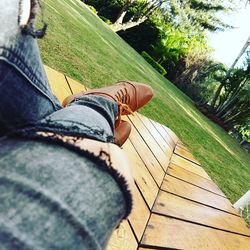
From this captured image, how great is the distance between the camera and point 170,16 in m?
23.8

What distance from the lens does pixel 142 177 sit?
165 cm

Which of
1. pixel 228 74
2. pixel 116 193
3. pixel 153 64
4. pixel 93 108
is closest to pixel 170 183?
pixel 93 108

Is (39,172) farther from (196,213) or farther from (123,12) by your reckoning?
(123,12)

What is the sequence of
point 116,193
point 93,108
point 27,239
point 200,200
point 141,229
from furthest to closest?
point 200,200 < point 141,229 < point 93,108 < point 116,193 < point 27,239

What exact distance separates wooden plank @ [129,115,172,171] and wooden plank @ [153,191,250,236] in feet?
1.17

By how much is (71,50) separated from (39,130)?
414cm

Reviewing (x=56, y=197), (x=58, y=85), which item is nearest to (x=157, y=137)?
(x=58, y=85)

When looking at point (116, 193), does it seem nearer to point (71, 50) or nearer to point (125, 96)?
point (125, 96)

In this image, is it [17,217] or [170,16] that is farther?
[170,16]

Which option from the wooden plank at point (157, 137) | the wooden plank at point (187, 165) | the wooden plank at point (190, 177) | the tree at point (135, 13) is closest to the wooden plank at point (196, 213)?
the wooden plank at point (190, 177)

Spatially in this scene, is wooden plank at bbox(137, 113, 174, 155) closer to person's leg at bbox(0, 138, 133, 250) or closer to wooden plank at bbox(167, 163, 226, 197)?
wooden plank at bbox(167, 163, 226, 197)

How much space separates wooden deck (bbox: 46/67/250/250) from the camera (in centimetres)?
124

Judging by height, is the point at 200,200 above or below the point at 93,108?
below

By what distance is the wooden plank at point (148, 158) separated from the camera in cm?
182
